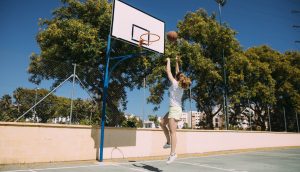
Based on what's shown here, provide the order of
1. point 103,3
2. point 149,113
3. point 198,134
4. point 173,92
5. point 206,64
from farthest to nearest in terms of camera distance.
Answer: point 206,64
point 103,3
point 198,134
point 149,113
point 173,92

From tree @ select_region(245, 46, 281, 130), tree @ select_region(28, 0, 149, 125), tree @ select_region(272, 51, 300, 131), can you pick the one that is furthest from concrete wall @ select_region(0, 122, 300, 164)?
tree @ select_region(272, 51, 300, 131)

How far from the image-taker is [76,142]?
8.74m

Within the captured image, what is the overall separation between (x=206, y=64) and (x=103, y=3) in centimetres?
914

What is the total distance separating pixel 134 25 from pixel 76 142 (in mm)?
4599

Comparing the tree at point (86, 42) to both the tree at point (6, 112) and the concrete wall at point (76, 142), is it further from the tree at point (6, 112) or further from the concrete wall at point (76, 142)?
the tree at point (6, 112)

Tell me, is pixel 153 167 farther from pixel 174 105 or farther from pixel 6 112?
pixel 6 112

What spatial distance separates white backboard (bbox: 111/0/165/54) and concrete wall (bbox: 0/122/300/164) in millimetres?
3360

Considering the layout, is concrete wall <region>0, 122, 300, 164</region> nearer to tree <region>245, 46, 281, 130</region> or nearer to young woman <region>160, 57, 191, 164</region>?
young woman <region>160, 57, 191, 164</region>

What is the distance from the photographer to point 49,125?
8.10 metres

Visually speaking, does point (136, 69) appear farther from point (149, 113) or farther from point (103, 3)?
point (149, 113)

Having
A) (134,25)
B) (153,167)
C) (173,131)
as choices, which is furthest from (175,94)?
(134,25)

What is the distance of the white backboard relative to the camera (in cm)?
927

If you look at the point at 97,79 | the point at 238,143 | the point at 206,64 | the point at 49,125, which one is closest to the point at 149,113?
the point at 97,79

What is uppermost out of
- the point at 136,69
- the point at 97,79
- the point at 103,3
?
the point at 103,3
